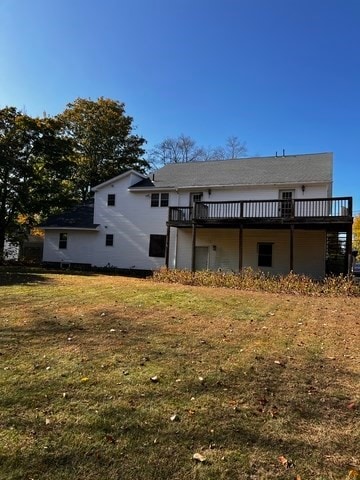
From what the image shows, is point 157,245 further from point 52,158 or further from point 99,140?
point 99,140

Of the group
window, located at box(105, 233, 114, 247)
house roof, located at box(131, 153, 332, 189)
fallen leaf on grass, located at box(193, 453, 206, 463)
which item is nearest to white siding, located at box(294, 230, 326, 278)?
house roof, located at box(131, 153, 332, 189)

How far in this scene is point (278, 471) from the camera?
290 cm

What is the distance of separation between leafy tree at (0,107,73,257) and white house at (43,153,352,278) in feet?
6.81

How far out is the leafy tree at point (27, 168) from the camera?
1058 inches

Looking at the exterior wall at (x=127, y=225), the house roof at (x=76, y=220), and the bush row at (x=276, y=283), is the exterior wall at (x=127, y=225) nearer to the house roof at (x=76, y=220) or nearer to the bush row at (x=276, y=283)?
the house roof at (x=76, y=220)

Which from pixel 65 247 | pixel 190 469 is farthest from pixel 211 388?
pixel 65 247

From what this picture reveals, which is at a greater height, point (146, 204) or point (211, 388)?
point (146, 204)

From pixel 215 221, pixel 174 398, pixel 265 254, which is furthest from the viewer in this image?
pixel 265 254

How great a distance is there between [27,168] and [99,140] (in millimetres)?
12469

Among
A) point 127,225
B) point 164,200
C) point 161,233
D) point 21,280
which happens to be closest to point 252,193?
point 164,200

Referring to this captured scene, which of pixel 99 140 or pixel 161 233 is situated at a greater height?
pixel 99 140

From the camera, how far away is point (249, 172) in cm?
2402

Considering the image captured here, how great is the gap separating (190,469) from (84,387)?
1760 mm

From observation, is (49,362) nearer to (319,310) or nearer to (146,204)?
(319,310)
